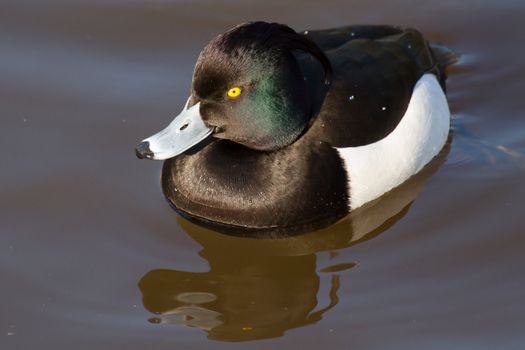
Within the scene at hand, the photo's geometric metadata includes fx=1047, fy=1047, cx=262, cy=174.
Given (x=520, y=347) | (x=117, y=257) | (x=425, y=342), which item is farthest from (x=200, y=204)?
(x=520, y=347)

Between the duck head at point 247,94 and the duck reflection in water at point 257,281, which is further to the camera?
the duck head at point 247,94

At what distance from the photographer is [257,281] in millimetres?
5844

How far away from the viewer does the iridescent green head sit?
5656 millimetres

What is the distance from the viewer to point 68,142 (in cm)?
686

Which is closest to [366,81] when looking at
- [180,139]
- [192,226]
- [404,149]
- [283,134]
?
[404,149]

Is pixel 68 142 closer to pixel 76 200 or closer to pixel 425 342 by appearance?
pixel 76 200

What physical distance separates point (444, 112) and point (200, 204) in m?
1.88

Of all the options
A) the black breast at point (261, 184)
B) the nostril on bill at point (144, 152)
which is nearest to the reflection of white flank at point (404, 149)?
the black breast at point (261, 184)

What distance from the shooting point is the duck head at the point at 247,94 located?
18.6 ft

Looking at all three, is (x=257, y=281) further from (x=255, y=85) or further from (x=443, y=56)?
(x=443, y=56)

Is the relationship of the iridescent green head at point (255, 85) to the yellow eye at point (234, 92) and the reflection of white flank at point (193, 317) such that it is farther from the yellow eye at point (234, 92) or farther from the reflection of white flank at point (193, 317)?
the reflection of white flank at point (193, 317)

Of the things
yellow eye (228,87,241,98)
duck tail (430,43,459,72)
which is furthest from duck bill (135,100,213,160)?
duck tail (430,43,459,72)

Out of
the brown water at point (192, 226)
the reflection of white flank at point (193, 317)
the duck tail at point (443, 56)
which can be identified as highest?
the duck tail at point (443, 56)

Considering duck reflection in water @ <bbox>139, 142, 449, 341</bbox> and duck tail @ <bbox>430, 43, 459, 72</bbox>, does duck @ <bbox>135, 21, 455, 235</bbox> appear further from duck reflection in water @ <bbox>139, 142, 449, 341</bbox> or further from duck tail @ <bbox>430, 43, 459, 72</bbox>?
duck tail @ <bbox>430, 43, 459, 72</bbox>
